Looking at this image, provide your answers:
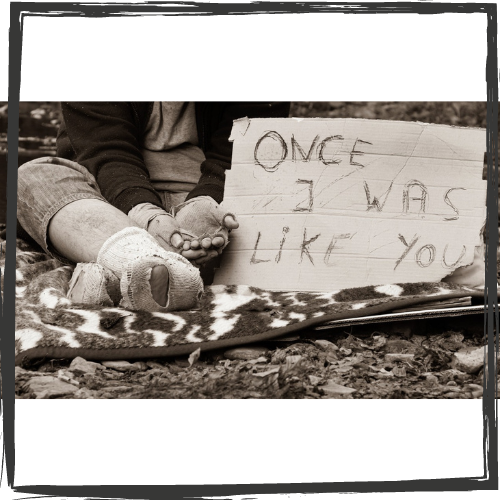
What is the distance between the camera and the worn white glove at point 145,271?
7.32ft

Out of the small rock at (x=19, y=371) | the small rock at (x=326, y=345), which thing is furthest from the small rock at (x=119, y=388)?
the small rock at (x=326, y=345)

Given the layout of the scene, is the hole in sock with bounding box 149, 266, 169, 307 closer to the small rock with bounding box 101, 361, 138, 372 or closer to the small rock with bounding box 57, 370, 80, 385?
the small rock with bounding box 101, 361, 138, 372

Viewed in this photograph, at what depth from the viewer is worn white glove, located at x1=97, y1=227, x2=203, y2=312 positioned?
7.32 ft

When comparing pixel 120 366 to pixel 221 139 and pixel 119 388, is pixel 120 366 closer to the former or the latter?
pixel 119 388

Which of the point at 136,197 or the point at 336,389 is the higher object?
the point at 136,197

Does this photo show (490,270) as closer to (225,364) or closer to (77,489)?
(225,364)

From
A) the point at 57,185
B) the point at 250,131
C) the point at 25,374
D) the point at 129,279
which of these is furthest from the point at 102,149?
the point at 25,374

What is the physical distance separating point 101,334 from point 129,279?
168 mm

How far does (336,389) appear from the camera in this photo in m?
2.10

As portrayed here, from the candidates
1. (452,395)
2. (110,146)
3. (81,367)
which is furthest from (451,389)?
(110,146)

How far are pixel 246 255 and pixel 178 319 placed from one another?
0.44 meters
